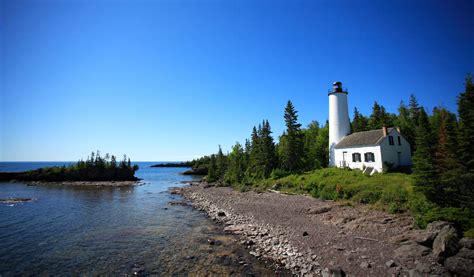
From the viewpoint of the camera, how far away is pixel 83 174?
70250 millimetres

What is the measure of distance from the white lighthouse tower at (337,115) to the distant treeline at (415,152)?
698 cm

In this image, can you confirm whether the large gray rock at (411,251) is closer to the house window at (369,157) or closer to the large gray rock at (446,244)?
the large gray rock at (446,244)

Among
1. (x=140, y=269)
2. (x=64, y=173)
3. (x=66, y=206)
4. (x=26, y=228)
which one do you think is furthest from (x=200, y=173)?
(x=140, y=269)

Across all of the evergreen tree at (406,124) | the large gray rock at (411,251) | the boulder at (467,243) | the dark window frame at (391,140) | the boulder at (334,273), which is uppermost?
the evergreen tree at (406,124)

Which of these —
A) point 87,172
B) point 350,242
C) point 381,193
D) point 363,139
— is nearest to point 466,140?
point 381,193

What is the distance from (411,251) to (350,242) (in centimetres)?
286

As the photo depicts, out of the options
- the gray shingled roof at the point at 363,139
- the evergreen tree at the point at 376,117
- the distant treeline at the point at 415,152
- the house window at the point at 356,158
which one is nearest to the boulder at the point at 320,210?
the distant treeline at the point at 415,152

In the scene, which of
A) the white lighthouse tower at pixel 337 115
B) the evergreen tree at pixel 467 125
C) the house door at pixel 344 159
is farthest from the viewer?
the white lighthouse tower at pixel 337 115

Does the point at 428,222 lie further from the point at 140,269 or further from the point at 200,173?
the point at 200,173

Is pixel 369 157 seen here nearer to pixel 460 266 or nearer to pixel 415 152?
pixel 415 152

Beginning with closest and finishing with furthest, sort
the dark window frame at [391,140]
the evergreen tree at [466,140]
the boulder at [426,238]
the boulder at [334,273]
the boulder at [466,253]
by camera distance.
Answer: the boulder at [466,253] < the boulder at [334,273] < the boulder at [426,238] < the evergreen tree at [466,140] < the dark window frame at [391,140]

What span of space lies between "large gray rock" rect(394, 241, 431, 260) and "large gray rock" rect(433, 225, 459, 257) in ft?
1.31

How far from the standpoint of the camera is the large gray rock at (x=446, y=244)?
9.23 m

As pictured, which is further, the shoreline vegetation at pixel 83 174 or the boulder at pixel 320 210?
the shoreline vegetation at pixel 83 174
